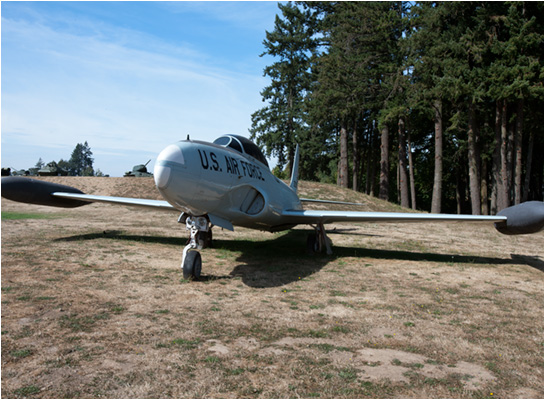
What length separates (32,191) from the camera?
39.1 ft

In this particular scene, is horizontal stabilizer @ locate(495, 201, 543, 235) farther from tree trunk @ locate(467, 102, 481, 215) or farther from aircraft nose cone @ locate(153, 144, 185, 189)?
tree trunk @ locate(467, 102, 481, 215)

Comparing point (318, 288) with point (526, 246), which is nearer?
point (318, 288)

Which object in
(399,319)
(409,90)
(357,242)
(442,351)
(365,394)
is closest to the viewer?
(365,394)

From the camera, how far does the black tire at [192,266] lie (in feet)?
24.8

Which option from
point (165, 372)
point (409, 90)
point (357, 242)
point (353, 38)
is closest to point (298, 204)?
point (357, 242)

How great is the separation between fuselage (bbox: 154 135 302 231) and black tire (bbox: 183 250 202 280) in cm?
95

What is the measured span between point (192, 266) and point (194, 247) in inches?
20.4

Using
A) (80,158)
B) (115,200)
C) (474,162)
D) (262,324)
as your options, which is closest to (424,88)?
(474,162)

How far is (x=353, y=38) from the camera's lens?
1236 inches

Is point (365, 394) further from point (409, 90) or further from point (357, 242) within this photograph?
point (409, 90)

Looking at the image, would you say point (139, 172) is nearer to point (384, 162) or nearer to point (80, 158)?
point (384, 162)

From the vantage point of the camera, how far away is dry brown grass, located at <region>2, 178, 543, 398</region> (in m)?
3.66

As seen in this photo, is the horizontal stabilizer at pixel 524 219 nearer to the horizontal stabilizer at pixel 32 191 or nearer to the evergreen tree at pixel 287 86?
the horizontal stabilizer at pixel 32 191

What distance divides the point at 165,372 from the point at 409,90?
90.3ft
